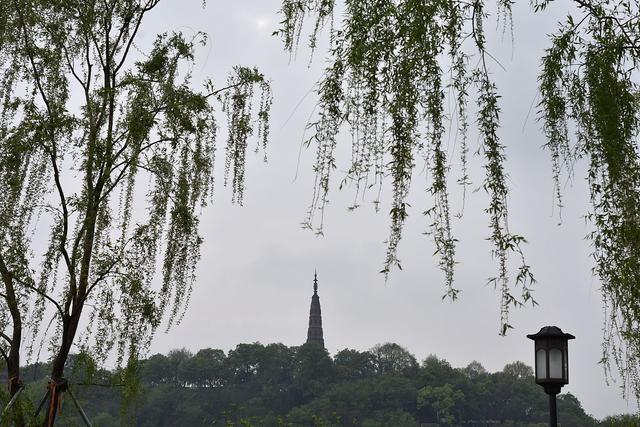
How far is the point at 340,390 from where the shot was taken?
94.7 meters

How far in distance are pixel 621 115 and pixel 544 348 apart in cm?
370

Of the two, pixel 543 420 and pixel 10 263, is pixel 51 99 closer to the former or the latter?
pixel 10 263

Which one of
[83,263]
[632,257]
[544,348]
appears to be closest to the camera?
[632,257]

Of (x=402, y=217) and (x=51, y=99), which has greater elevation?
(x=51, y=99)

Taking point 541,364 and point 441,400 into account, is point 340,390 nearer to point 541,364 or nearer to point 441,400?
point 441,400

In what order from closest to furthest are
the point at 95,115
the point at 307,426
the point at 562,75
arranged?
the point at 562,75 < the point at 95,115 < the point at 307,426

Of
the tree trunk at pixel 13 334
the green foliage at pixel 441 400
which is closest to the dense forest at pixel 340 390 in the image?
the green foliage at pixel 441 400

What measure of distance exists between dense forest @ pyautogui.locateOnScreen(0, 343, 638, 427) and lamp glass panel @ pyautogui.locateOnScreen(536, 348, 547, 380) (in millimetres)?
79628

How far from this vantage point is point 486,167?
3.84 metres

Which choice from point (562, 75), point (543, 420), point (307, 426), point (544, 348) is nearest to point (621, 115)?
point (562, 75)

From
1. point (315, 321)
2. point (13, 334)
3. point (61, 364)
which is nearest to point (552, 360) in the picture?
point (61, 364)

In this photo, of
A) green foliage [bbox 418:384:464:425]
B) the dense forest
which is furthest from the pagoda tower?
green foliage [bbox 418:384:464:425]

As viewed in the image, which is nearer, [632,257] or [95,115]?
[632,257]

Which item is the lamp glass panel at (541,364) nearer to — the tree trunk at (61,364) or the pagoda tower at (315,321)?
the tree trunk at (61,364)
